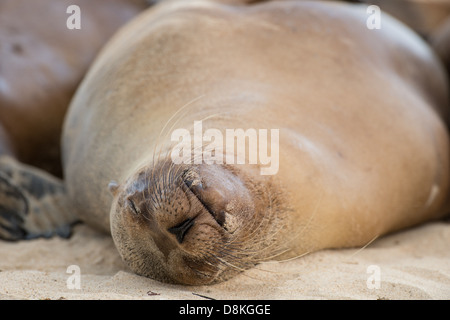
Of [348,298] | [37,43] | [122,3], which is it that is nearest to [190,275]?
[348,298]

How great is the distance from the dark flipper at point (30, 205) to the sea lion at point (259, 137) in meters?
0.25

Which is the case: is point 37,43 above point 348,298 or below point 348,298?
above

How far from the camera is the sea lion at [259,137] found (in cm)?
219

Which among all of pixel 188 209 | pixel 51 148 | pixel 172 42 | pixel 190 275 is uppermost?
pixel 172 42

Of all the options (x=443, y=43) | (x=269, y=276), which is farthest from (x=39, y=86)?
(x=443, y=43)

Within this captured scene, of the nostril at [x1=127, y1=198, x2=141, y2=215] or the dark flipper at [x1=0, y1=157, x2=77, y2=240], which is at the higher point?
the nostril at [x1=127, y1=198, x2=141, y2=215]

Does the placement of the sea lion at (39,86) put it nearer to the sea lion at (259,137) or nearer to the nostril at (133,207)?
the sea lion at (259,137)

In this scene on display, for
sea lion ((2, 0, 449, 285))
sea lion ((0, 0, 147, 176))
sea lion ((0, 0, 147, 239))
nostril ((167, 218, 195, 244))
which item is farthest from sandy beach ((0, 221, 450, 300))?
sea lion ((0, 0, 147, 176))

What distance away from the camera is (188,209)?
80.8 inches

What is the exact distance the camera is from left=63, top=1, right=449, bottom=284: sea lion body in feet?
7.20

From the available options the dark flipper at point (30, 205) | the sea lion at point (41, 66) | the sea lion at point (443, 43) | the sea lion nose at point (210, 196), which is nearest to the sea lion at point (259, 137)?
the sea lion nose at point (210, 196)

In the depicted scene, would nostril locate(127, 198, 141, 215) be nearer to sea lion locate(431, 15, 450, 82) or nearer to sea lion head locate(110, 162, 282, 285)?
sea lion head locate(110, 162, 282, 285)
